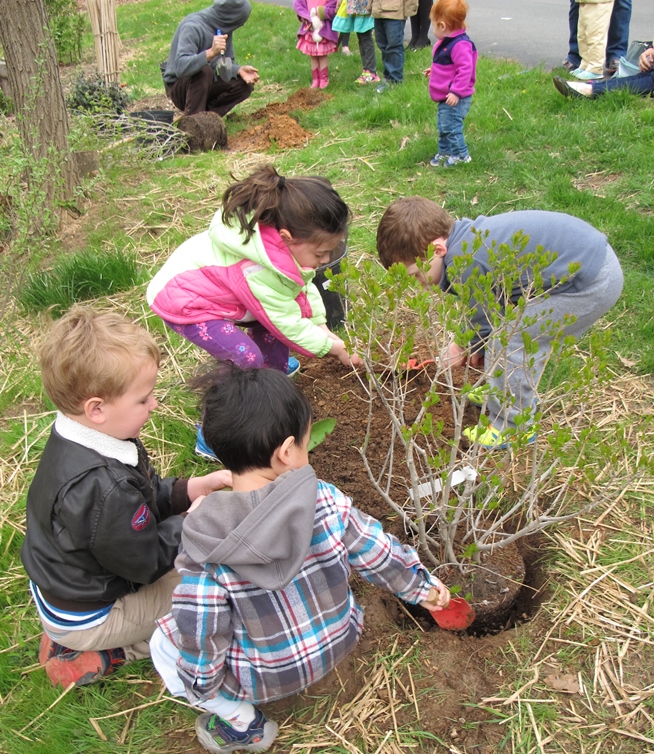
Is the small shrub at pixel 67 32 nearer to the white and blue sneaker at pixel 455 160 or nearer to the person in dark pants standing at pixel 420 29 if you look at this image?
the person in dark pants standing at pixel 420 29

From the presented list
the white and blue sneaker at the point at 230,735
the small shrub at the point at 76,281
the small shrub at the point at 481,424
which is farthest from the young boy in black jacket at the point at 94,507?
the small shrub at the point at 76,281

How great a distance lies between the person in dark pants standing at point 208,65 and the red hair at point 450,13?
3.51m

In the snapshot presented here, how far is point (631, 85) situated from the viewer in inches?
233

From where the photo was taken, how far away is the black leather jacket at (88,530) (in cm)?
200

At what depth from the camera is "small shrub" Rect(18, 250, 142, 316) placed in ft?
14.4

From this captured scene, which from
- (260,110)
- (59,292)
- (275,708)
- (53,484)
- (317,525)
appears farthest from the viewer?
(260,110)

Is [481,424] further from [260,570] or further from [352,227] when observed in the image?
[352,227]

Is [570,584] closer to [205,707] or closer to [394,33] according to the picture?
[205,707]

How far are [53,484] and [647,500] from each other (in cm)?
235

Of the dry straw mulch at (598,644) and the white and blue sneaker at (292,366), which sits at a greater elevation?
the white and blue sneaker at (292,366)

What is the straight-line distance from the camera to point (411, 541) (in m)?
2.66

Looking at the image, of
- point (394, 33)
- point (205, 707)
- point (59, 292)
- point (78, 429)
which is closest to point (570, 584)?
point (205, 707)

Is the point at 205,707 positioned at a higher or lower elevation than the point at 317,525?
lower

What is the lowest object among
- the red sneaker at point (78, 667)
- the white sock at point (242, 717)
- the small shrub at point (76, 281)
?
the red sneaker at point (78, 667)
